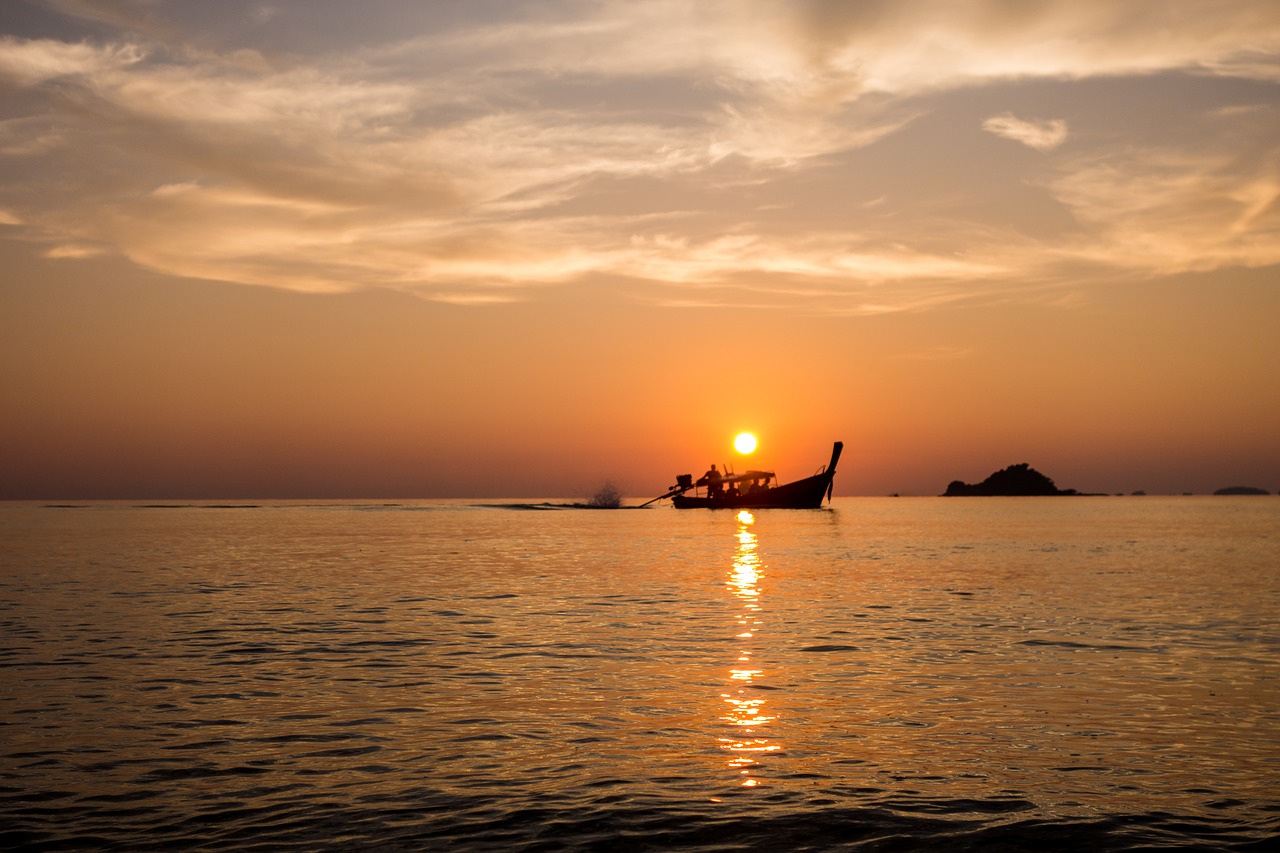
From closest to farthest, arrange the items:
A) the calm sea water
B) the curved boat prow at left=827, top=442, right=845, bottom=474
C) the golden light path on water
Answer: the calm sea water → the golden light path on water → the curved boat prow at left=827, top=442, right=845, bottom=474

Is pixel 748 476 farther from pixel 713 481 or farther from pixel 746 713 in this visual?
pixel 746 713

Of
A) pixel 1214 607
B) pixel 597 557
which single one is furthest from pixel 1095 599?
pixel 597 557

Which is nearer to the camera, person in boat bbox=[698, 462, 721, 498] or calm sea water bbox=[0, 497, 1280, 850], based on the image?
calm sea water bbox=[0, 497, 1280, 850]

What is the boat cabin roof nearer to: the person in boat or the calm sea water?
the person in boat

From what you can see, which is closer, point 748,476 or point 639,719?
Answer: point 639,719

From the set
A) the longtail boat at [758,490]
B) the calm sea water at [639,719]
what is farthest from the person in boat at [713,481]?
the calm sea water at [639,719]

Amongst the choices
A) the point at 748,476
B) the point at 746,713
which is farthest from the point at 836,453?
the point at 746,713

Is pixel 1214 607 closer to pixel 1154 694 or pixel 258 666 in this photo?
pixel 1154 694

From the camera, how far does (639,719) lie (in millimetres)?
14930

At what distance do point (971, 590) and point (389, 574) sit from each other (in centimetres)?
2262

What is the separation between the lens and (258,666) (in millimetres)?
19484

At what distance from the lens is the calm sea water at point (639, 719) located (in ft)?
33.4

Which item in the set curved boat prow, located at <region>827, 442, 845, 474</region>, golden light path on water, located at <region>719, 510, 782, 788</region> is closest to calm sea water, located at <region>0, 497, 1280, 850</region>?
golden light path on water, located at <region>719, 510, 782, 788</region>

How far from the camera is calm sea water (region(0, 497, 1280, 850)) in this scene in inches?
400
